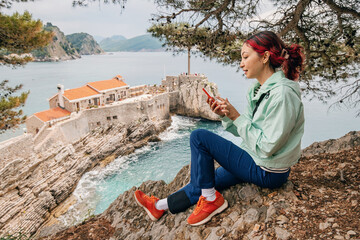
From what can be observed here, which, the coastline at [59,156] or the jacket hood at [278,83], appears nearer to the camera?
the jacket hood at [278,83]

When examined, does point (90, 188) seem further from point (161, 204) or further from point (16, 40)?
→ point (161, 204)

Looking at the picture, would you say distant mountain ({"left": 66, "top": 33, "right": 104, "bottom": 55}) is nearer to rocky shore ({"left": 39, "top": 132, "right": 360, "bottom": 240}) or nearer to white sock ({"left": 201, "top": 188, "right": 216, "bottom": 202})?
rocky shore ({"left": 39, "top": 132, "right": 360, "bottom": 240})

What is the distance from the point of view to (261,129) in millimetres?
1925

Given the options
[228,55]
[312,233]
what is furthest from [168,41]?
[312,233]

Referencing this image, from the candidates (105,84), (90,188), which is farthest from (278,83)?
(105,84)

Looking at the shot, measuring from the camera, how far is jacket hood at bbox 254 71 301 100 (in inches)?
71.4

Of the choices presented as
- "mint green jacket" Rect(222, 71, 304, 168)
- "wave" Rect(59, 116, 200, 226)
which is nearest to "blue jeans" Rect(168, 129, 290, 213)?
"mint green jacket" Rect(222, 71, 304, 168)

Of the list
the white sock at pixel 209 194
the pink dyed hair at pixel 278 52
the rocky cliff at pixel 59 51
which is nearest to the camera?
the pink dyed hair at pixel 278 52

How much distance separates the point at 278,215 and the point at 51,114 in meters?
22.4

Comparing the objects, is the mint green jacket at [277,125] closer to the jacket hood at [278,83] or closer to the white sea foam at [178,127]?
the jacket hood at [278,83]

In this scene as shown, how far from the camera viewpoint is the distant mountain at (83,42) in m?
153

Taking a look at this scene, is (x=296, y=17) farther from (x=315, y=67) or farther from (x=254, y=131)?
(x=254, y=131)

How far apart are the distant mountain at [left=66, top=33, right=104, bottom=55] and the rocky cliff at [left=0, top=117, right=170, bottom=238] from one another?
5873 inches

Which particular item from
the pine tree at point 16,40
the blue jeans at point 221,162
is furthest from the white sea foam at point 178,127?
the blue jeans at point 221,162
